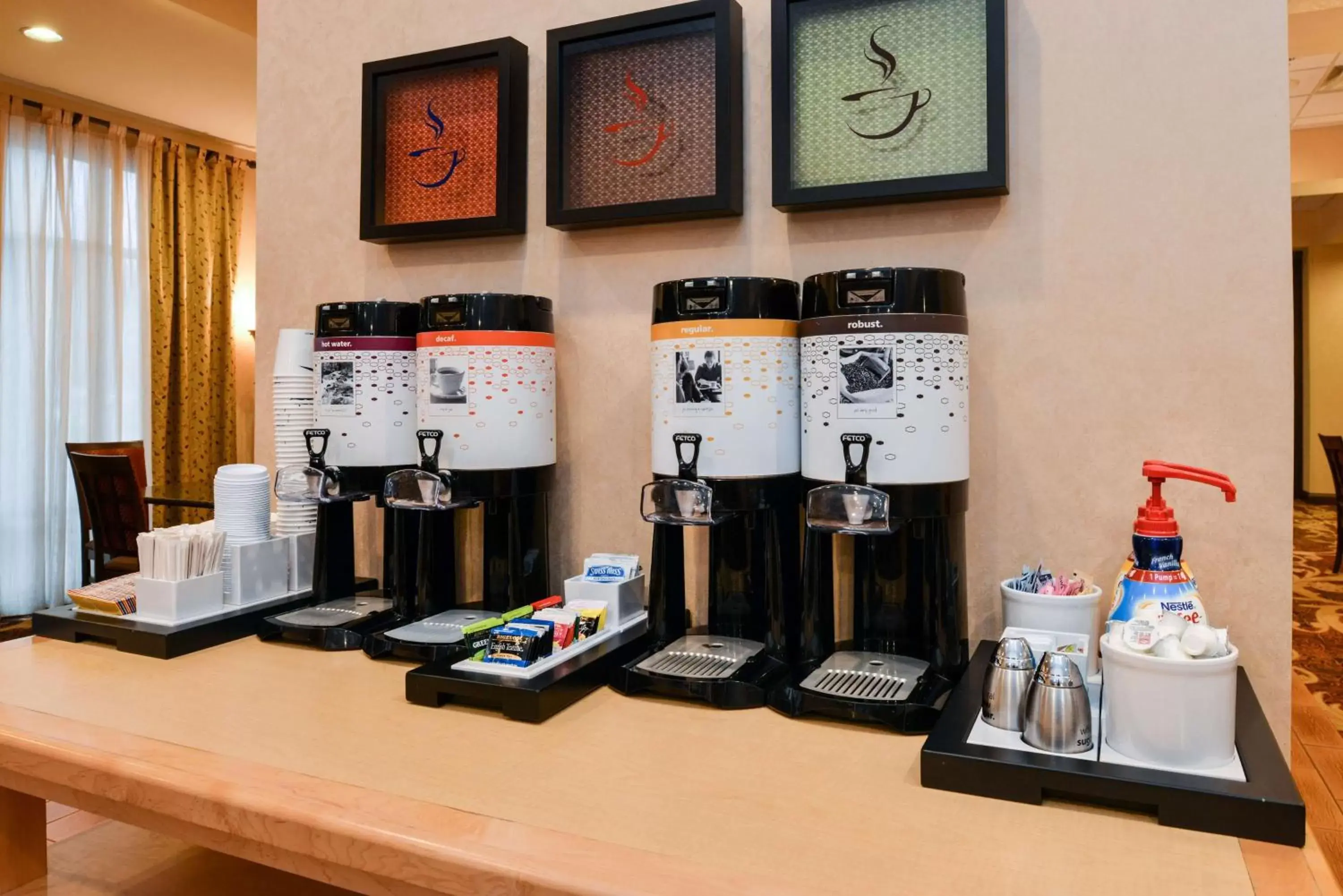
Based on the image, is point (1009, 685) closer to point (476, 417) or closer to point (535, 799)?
point (535, 799)

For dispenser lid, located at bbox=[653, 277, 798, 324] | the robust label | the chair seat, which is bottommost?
the chair seat

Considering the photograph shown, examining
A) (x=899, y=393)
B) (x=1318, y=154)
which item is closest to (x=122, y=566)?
(x=899, y=393)

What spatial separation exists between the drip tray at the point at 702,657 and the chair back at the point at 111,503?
324 cm

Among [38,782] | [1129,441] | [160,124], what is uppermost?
[160,124]

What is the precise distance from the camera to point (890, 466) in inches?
37.3

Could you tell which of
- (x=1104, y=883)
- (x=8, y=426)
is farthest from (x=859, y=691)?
(x=8, y=426)

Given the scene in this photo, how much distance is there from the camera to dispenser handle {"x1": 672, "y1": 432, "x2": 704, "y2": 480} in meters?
1.02

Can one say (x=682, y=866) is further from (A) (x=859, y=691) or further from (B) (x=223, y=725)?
(B) (x=223, y=725)

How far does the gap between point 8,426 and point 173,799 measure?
4.68m

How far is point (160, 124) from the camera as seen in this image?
5.10 meters

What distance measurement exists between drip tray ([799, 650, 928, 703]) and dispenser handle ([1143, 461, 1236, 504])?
0.31 meters

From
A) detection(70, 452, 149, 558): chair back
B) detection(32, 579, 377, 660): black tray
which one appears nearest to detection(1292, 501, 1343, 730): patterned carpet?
detection(32, 579, 377, 660): black tray

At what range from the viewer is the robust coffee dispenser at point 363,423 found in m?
1.25

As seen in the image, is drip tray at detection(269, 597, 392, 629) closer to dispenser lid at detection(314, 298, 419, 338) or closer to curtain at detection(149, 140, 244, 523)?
dispenser lid at detection(314, 298, 419, 338)
